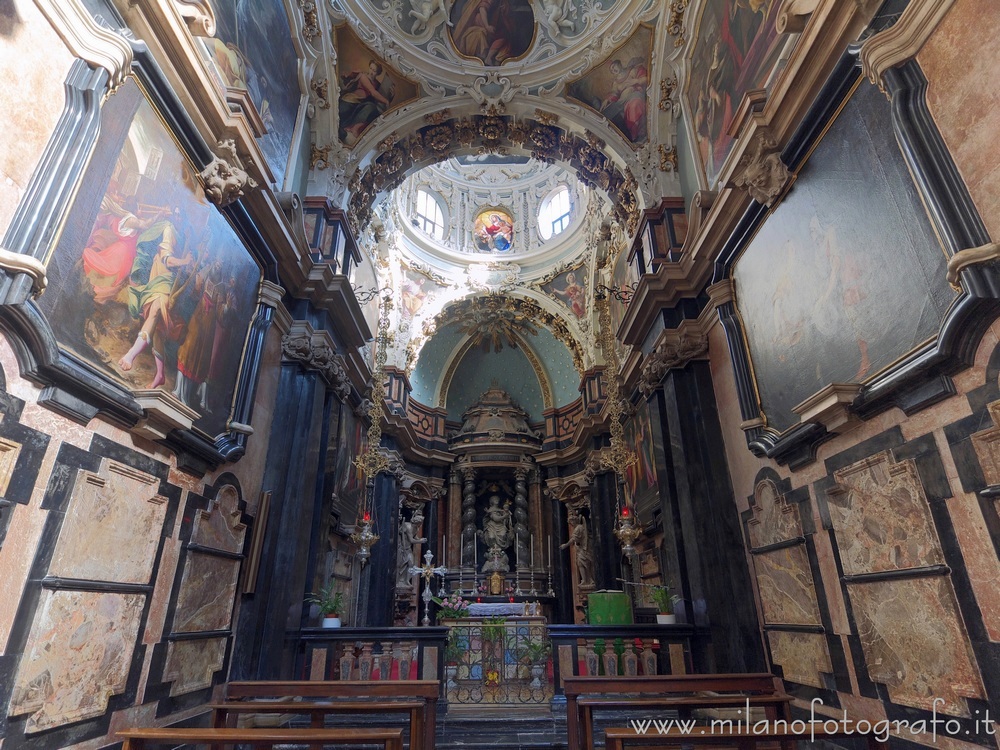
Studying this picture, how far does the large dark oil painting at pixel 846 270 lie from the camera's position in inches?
159

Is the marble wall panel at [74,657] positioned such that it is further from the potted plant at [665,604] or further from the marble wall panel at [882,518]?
the potted plant at [665,604]

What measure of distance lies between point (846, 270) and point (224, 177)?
6099mm

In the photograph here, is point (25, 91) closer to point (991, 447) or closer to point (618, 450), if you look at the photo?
point (991, 447)

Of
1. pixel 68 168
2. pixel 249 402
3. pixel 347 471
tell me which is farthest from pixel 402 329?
pixel 68 168

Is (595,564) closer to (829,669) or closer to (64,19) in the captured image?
(829,669)

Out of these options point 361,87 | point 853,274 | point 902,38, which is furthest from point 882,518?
point 361,87

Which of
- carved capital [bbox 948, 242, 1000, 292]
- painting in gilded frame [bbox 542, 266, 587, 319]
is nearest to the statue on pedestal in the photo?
painting in gilded frame [bbox 542, 266, 587, 319]

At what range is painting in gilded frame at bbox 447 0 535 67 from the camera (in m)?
10.6

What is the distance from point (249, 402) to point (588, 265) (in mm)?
11930

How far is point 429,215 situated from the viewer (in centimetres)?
1875

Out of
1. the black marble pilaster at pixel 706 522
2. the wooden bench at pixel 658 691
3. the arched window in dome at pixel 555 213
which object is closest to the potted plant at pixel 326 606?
the wooden bench at pixel 658 691

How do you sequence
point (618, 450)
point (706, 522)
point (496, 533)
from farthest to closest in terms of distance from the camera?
point (496, 533) → point (618, 450) → point (706, 522)

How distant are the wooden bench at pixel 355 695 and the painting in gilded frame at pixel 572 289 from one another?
13604 mm

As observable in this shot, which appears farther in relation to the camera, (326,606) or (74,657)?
(326,606)
